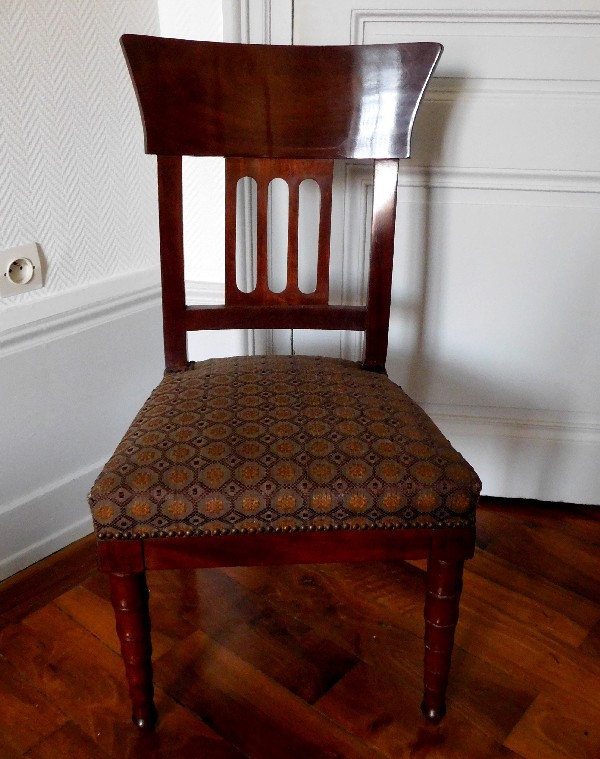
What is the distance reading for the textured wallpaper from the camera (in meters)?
1.20

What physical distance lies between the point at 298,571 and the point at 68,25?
110 centimetres

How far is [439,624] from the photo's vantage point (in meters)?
0.98

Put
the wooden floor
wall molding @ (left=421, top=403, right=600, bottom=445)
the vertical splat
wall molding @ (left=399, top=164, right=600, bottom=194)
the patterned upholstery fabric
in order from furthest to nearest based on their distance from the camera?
wall molding @ (left=421, top=403, right=600, bottom=445) → wall molding @ (left=399, top=164, right=600, bottom=194) → the vertical splat → the wooden floor → the patterned upholstery fabric

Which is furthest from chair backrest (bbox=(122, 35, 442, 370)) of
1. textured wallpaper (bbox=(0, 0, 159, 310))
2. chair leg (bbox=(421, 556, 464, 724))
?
chair leg (bbox=(421, 556, 464, 724))

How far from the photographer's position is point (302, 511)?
2.90ft

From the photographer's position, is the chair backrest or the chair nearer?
the chair

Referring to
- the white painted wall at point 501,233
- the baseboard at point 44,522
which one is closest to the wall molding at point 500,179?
the white painted wall at point 501,233

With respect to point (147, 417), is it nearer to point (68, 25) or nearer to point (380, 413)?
point (380, 413)

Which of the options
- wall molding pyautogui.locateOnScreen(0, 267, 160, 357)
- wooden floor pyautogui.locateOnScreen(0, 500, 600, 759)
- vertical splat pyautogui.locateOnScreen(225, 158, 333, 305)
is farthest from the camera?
wall molding pyautogui.locateOnScreen(0, 267, 160, 357)

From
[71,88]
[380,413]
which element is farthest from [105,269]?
[380,413]

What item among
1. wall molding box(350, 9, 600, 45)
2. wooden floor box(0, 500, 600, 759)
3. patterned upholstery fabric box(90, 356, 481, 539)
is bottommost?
wooden floor box(0, 500, 600, 759)

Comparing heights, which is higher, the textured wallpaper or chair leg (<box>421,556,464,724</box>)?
the textured wallpaper

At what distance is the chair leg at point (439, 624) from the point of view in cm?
94

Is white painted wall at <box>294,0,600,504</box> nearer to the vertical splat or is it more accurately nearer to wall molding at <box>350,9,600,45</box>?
wall molding at <box>350,9,600,45</box>
